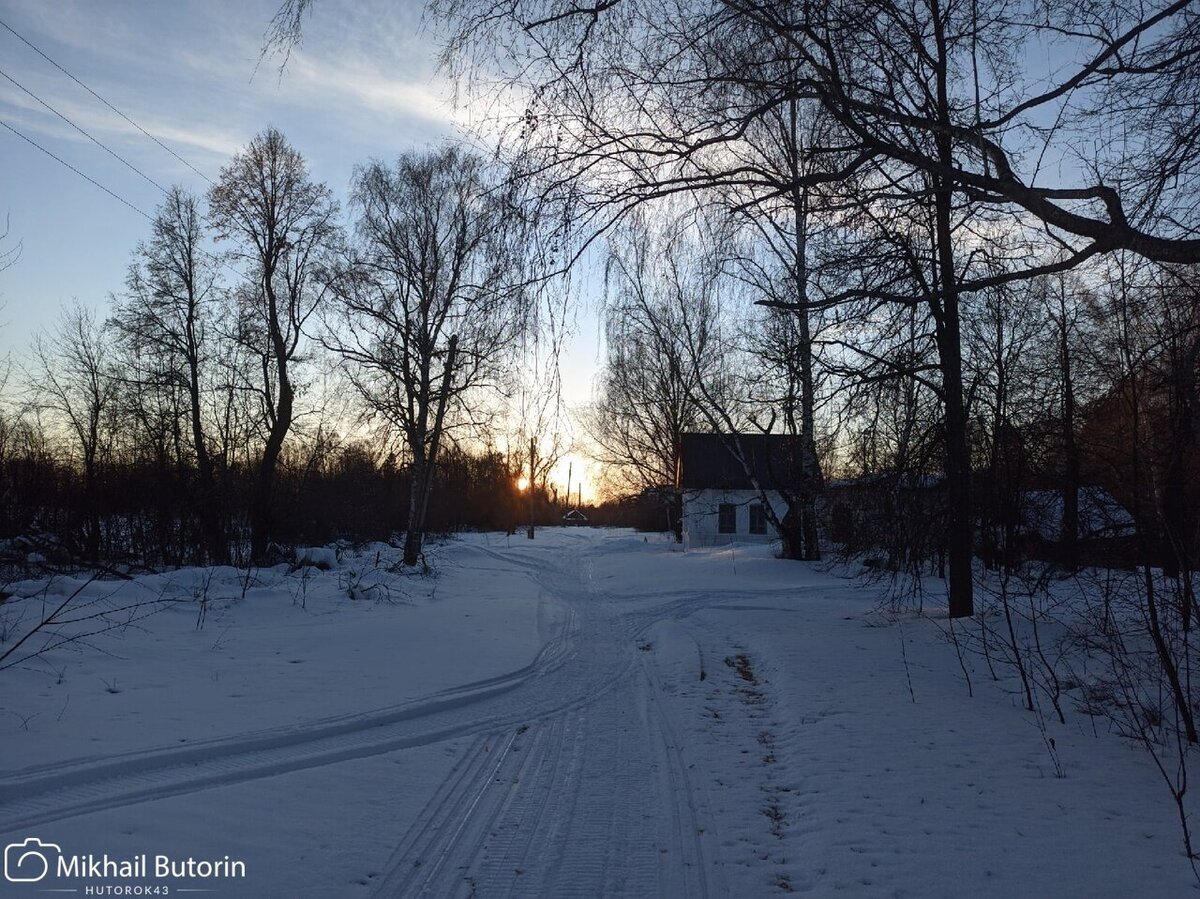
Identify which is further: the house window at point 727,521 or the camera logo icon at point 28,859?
the house window at point 727,521

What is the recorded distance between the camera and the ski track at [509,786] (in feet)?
13.1

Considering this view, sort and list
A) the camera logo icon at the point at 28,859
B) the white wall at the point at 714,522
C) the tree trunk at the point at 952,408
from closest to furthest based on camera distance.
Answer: the camera logo icon at the point at 28,859
the tree trunk at the point at 952,408
the white wall at the point at 714,522

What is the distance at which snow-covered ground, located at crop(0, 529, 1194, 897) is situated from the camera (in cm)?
400

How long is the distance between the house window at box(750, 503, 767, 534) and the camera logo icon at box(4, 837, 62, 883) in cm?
3609

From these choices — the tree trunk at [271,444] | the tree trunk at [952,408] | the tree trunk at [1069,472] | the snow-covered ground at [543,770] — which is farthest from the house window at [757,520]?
the snow-covered ground at [543,770]

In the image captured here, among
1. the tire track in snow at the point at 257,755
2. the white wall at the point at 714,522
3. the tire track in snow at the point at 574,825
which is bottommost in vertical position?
the tire track in snow at the point at 574,825

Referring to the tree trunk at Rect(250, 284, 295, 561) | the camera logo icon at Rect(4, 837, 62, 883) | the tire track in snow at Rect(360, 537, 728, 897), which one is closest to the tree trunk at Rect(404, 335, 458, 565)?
the tree trunk at Rect(250, 284, 295, 561)

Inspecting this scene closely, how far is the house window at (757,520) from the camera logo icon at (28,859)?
36.1m

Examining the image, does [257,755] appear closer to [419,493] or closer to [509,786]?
[509,786]

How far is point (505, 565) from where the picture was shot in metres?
27.3

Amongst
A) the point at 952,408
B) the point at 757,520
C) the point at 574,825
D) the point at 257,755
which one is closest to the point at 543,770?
the point at 574,825

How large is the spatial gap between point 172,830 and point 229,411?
2529cm

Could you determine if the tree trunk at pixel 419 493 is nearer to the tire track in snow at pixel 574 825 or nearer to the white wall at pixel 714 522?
the tire track in snow at pixel 574 825

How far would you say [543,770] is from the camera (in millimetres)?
5691
